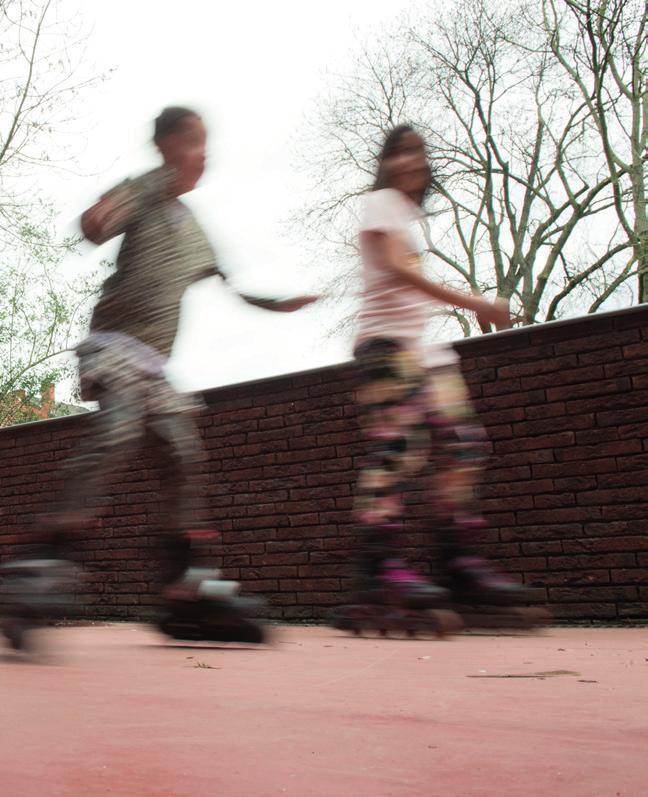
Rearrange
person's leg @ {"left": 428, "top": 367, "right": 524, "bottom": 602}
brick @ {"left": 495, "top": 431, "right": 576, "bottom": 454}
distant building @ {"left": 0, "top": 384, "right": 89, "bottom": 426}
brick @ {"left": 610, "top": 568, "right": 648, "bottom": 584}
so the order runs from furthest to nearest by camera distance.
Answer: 1. distant building @ {"left": 0, "top": 384, "right": 89, "bottom": 426}
2. brick @ {"left": 495, "top": 431, "right": 576, "bottom": 454}
3. brick @ {"left": 610, "top": 568, "right": 648, "bottom": 584}
4. person's leg @ {"left": 428, "top": 367, "right": 524, "bottom": 602}

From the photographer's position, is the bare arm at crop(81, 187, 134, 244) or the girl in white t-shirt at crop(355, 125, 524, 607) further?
the girl in white t-shirt at crop(355, 125, 524, 607)

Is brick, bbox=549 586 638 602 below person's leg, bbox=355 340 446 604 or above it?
below

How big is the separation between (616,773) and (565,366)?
13.0 ft

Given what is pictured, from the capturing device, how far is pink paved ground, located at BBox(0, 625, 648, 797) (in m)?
1.20

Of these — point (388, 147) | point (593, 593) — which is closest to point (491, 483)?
point (593, 593)

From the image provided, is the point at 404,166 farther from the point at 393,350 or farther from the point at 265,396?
the point at 265,396

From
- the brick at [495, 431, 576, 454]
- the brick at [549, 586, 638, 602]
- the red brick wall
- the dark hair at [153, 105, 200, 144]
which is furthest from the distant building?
the dark hair at [153, 105, 200, 144]

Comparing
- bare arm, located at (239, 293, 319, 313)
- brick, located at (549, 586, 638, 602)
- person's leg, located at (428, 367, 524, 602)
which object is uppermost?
bare arm, located at (239, 293, 319, 313)

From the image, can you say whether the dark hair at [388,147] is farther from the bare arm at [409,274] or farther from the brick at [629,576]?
the brick at [629,576]

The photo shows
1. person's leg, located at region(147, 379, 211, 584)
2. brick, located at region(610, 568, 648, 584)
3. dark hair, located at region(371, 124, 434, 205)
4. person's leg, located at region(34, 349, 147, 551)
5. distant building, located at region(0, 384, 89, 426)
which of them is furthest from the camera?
distant building, located at region(0, 384, 89, 426)

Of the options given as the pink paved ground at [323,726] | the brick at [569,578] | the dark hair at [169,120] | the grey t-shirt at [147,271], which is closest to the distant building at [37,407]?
the brick at [569,578]

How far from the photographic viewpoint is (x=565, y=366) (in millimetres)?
5047

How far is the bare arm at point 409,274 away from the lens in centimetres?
311

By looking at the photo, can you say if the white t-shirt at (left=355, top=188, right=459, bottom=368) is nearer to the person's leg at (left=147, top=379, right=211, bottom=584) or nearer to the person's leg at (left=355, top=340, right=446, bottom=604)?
the person's leg at (left=355, top=340, right=446, bottom=604)
